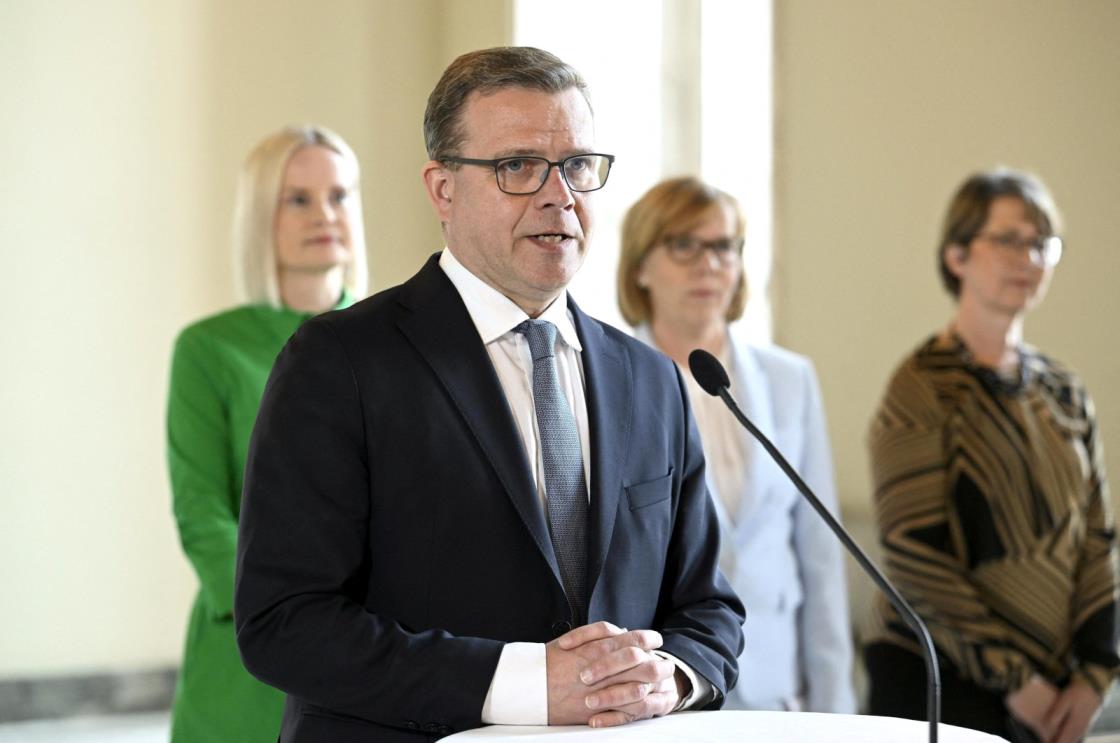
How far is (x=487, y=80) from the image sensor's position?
76.3 inches

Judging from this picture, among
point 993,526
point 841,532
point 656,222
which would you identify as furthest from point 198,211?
point 841,532

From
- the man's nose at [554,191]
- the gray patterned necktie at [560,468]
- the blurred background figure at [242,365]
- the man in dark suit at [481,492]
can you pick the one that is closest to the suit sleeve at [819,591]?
the blurred background figure at [242,365]

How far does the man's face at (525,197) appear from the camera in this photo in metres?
1.92

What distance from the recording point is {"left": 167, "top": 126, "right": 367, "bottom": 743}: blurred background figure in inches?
117

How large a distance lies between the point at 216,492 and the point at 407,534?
1.40 metres

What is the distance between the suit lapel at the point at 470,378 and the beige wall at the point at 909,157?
468cm

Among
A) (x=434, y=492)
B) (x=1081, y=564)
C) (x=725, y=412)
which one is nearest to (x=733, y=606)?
(x=434, y=492)

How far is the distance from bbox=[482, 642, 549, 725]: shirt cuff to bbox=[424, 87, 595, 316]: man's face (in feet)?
1.63

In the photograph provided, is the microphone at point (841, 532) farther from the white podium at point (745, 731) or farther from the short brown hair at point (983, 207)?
the short brown hair at point (983, 207)

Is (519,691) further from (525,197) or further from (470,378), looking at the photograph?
(525,197)

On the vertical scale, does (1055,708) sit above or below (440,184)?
below

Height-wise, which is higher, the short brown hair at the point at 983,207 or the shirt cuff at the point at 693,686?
the short brown hair at the point at 983,207

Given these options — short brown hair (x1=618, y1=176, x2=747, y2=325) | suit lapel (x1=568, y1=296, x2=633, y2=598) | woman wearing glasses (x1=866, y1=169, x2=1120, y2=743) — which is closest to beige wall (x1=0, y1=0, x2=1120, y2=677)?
woman wearing glasses (x1=866, y1=169, x2=1120, y2=743)

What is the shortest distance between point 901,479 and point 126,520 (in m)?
3.93
